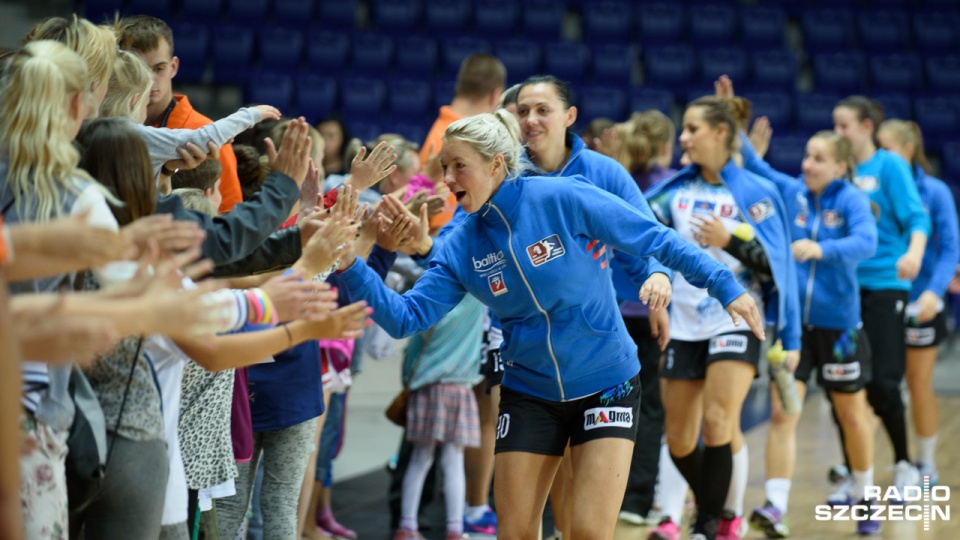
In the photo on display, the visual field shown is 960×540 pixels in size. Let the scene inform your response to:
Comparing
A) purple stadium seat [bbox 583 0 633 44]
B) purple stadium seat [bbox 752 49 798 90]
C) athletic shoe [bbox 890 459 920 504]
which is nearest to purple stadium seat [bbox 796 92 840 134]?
purple stadium seat [bbox 752 49 798 90]

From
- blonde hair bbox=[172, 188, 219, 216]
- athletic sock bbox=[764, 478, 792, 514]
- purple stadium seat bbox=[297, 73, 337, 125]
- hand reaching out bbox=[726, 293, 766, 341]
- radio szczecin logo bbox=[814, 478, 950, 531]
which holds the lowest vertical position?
radio szczecin logo bbox=[814, 478, 950, 531]

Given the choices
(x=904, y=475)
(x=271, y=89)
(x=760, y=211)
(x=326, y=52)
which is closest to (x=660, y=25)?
(x=326, y=52)

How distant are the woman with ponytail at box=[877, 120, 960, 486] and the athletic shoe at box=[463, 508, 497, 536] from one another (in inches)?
111

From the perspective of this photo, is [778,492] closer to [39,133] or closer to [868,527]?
[868,527]

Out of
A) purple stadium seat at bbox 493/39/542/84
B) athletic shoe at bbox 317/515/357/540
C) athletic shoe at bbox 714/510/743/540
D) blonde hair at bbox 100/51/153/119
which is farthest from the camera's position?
purple stadium seat at bbox 493/39/542/84

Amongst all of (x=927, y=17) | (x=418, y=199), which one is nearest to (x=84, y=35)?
(x=418, y=199)

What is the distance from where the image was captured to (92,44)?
9.84 ft

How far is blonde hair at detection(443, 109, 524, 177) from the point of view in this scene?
11.8 feet

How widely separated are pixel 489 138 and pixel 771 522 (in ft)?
9.30

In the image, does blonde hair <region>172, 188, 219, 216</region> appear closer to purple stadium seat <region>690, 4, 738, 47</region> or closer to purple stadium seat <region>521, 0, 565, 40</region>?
purple stadium seat <region>521, 0, 565, 40</region>

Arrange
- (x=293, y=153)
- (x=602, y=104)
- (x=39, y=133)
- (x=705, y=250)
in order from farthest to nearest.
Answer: (x=602, y=104)
(x=705, y=250)
(x=293, y=153)
(x=39, y=133)

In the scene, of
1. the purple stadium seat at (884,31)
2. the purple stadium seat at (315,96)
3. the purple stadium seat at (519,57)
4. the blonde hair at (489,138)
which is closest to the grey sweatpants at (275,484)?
the blonde hair at (489,138)

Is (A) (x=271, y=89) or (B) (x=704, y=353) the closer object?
(B) (x=704, y=353)

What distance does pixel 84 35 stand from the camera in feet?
9.92
